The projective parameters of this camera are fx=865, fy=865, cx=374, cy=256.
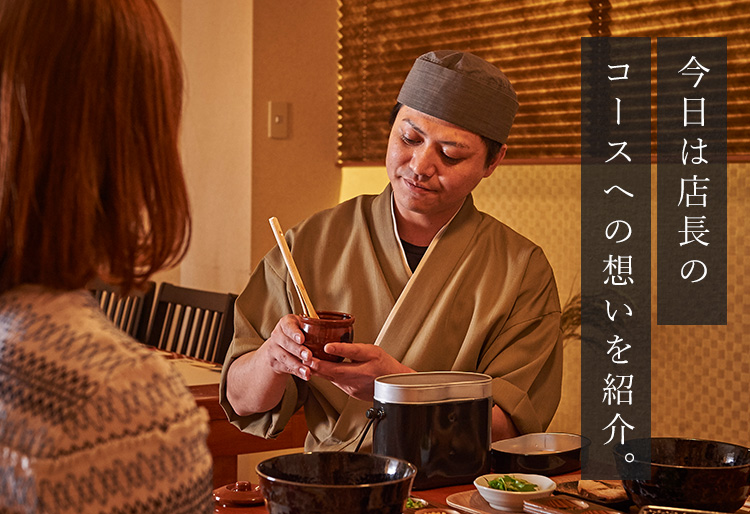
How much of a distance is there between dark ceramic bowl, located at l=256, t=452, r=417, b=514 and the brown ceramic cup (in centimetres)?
31

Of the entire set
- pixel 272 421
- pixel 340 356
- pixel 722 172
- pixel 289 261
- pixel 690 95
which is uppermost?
pixel 690 95

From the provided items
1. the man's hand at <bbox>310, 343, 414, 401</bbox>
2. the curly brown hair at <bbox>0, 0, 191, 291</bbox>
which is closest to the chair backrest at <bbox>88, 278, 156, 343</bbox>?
the man's hand at <bbox>310, 343, 414, 401</bbox>

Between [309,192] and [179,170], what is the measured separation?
8.79ft

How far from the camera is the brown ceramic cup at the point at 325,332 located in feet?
4.15

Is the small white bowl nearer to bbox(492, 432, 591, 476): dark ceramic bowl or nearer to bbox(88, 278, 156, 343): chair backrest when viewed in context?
bbox(492, 432, 591, 476): dark ceramic bowl

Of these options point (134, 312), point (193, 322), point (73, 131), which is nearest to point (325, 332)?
point (73, 131)

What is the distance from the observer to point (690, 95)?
240 cm

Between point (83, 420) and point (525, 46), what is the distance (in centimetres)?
247

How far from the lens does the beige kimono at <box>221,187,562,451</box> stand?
5.12 ft

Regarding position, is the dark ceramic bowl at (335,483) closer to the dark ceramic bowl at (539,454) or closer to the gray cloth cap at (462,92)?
the dark ceramic bowl at (539,454)

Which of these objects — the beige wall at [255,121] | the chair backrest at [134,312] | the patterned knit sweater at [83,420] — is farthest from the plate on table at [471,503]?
the chair backrest at [134,312]

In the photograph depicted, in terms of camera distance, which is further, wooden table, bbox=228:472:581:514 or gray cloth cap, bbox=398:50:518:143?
gray cloth cap, bbox=398:50:518:143

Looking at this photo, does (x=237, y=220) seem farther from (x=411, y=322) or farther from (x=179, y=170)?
(x=179, y=170)

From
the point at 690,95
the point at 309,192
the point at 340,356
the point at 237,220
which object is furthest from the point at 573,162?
the point at 340,356
